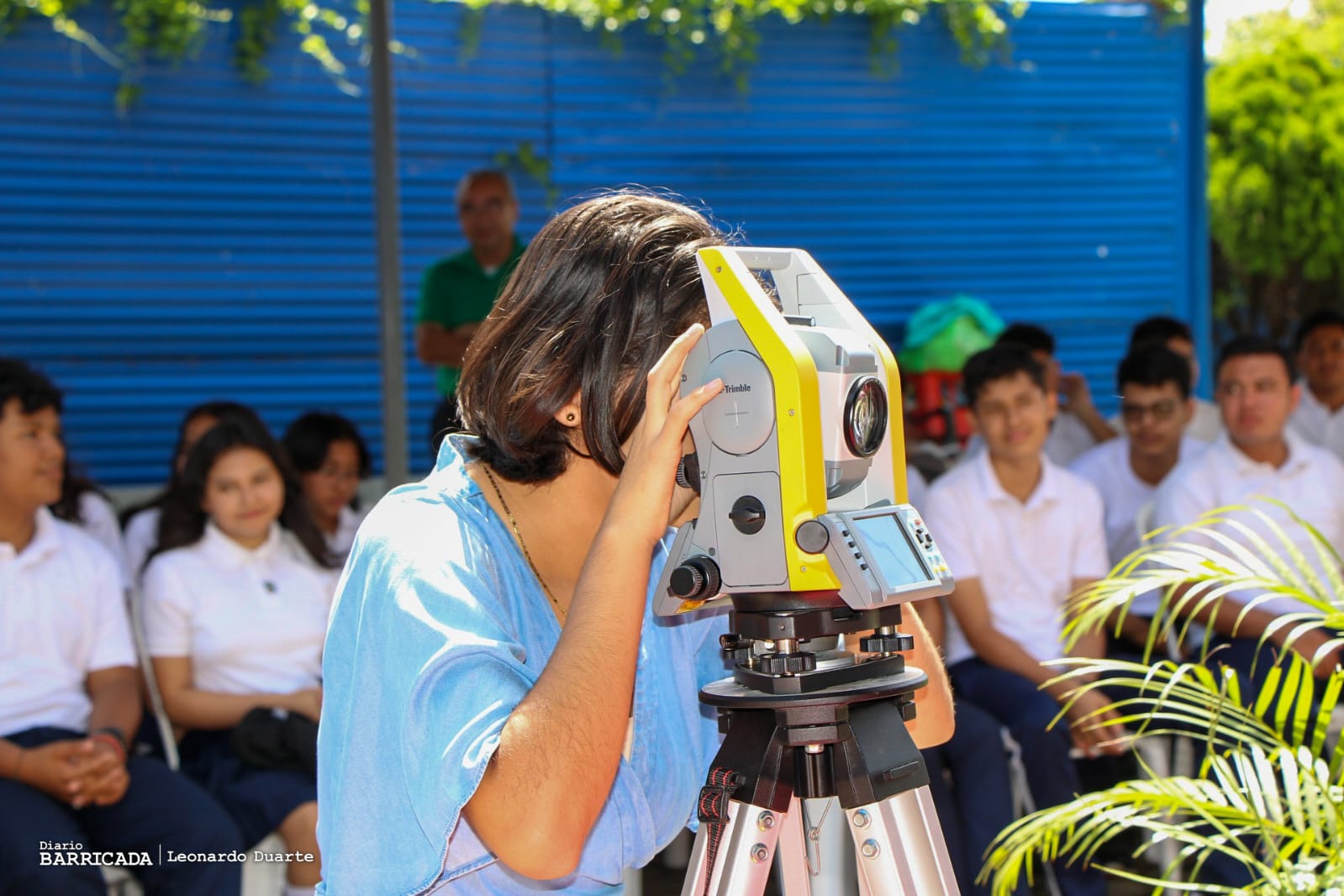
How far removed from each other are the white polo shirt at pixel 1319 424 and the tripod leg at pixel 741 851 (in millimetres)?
4804

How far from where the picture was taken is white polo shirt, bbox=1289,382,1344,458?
5.46m

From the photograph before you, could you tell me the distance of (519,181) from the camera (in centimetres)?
643

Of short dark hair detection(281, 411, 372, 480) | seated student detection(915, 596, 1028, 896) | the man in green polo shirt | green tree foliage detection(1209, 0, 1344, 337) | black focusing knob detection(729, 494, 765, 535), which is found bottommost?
seated student detection(915, 596, 1028, 896)

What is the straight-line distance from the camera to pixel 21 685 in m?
3.07

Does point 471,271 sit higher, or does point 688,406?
point 471,271

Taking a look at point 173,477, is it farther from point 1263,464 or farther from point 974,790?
point 1263,464

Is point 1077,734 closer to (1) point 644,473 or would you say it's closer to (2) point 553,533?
(2) point 553,533

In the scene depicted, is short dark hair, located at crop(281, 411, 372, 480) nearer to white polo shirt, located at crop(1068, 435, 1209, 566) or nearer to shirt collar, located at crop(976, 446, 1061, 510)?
shirt collar, located at crop(976, 446, 1061, 510)

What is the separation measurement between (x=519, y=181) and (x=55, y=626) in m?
3.76

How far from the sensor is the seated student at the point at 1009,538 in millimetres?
3773

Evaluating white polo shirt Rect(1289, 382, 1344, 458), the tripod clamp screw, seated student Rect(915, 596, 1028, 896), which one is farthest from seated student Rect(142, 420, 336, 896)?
white polo shirt Rect(1289, 382, 1344, 458)

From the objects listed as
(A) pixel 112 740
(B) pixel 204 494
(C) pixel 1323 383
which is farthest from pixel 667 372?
(C) pixel 1323 383

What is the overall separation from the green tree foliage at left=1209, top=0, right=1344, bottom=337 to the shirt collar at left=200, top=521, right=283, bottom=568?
10053 millimetres

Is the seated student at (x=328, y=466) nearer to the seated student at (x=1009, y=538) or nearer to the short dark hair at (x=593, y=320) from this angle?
the seated student at (x=1009, y=538)
